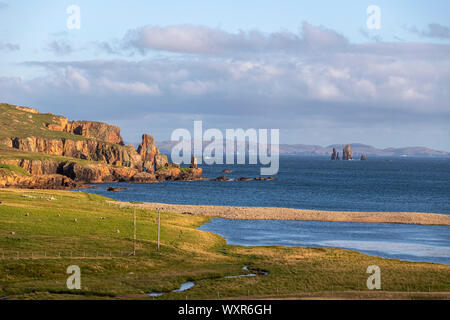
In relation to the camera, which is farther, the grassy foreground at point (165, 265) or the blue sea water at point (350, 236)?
the blue sea water at point (350, 236)

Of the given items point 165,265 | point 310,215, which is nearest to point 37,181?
point 310,215

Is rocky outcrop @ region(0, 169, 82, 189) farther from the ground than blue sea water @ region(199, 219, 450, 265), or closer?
farther from the ground

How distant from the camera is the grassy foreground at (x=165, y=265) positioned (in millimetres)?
48312

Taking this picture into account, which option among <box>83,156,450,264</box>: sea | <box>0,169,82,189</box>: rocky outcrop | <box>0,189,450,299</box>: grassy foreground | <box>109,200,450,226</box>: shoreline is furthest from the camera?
<box>0,169,82,189</box>: rocky outcrop

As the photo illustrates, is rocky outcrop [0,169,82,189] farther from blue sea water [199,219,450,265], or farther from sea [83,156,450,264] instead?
blue sea water [199,219,450,265]

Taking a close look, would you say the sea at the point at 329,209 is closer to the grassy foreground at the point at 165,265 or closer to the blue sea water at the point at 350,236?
the blue sea water at the point at 350,236

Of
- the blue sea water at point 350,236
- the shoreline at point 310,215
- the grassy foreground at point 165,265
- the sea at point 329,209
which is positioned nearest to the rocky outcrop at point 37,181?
the sea at point 329,209

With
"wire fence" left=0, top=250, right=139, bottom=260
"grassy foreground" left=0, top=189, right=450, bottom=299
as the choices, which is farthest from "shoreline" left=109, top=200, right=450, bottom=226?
"wire fence" left=0, top=250, right=139, bottom=260

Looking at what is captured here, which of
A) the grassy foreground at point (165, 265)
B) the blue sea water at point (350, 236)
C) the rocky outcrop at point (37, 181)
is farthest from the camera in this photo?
the rocky outcrop at point (37, 181)

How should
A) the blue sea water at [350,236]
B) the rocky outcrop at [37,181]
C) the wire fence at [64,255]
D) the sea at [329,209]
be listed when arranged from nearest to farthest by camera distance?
the wire fence at [64,255]
the blue sea water at [350,236]
the sea at [329,209]
the rocky outcrop at [37,181]

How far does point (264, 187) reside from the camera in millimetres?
198500

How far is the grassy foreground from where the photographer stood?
159ft

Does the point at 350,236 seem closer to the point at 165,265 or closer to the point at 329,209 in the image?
the point at 329,209

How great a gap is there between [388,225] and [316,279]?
2231 inches
